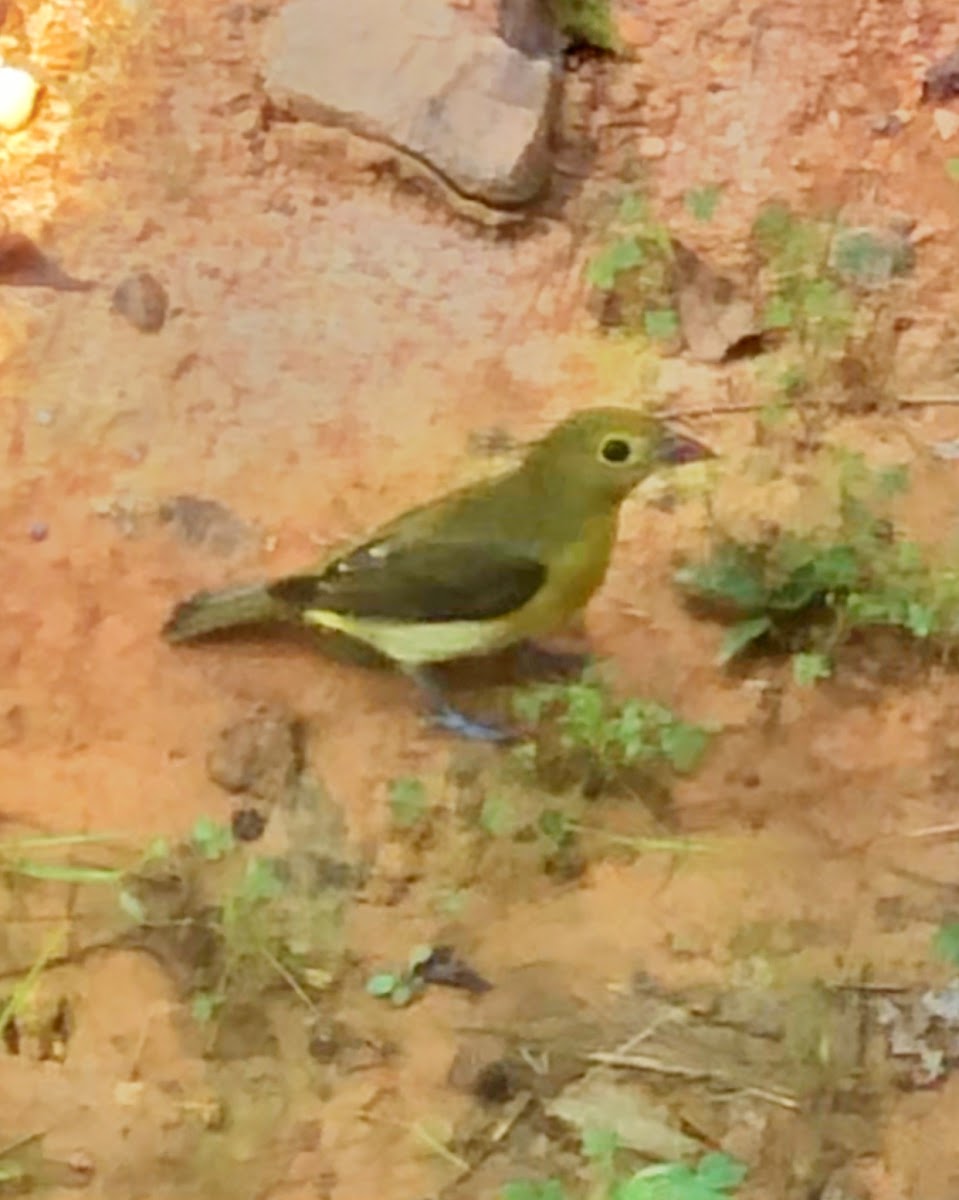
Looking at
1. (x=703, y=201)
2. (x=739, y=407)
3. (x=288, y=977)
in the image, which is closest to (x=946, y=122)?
(x=703, y=201)

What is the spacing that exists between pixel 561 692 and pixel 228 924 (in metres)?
0.52

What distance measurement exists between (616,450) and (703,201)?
0.86m

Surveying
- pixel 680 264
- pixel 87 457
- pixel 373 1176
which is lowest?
pixel 373 1176

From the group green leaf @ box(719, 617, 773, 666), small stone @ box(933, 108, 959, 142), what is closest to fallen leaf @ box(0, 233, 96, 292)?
green leaf @ box(719, 617, 773, 666)

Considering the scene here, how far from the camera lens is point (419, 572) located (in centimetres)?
271

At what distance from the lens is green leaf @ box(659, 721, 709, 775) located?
9.08 ft

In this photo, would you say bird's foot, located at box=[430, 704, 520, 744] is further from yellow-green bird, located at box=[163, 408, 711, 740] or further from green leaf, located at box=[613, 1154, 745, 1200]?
green leaf, located at box=[613, 1154, 745, 1200]

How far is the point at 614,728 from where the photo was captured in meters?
2.74

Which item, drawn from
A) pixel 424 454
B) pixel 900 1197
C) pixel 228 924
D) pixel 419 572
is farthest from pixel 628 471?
pixel 900 1197

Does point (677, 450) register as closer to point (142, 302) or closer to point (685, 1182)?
point (685, 1182)

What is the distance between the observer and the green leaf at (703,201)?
11.3 ft

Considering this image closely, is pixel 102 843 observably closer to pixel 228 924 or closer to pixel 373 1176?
pixel 228 924

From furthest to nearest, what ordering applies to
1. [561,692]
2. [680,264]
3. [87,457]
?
[680,264]
[87,457]
[561,692]

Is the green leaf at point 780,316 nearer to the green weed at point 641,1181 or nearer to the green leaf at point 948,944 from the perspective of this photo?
the green leaf at point 948,944
